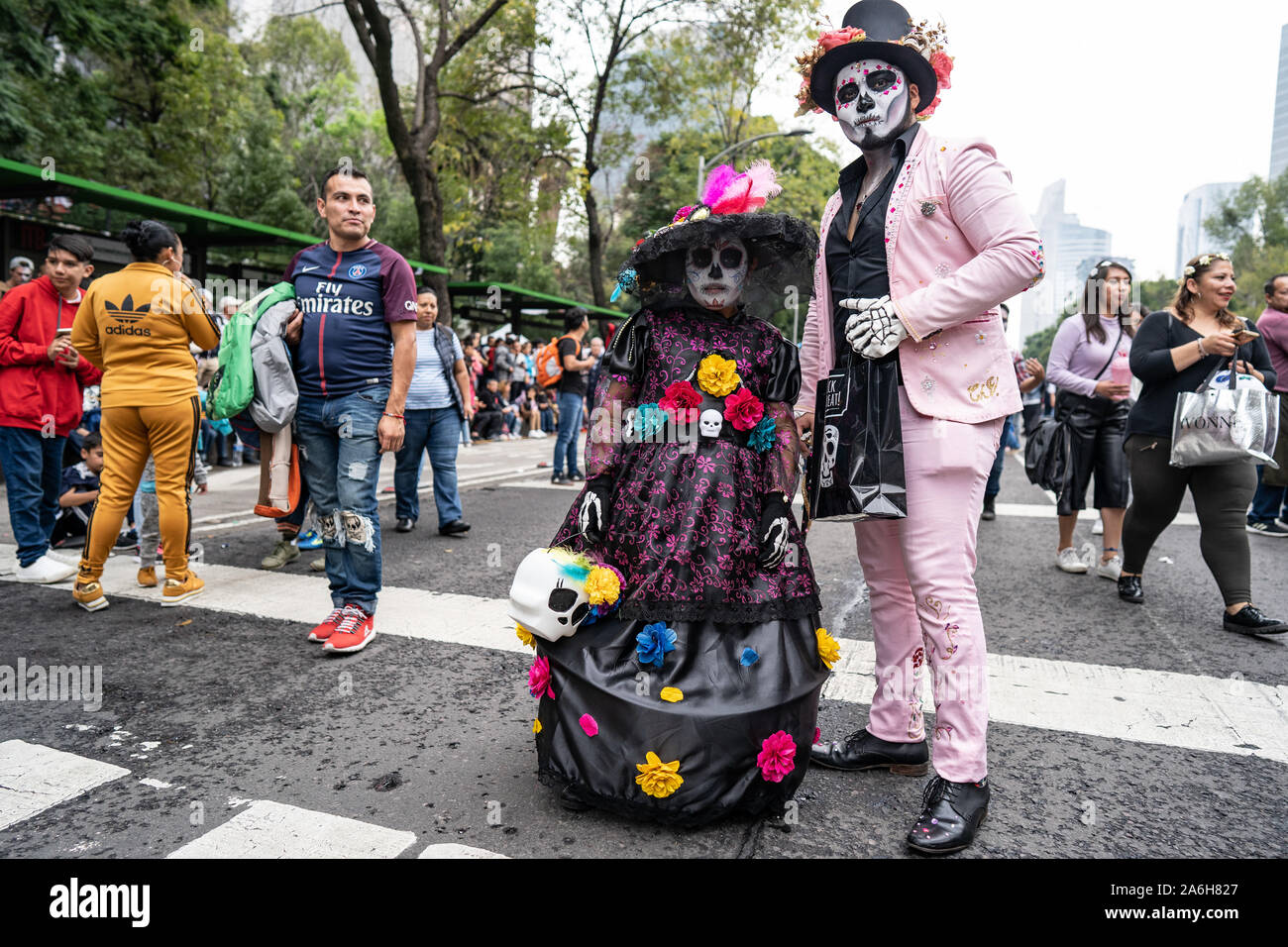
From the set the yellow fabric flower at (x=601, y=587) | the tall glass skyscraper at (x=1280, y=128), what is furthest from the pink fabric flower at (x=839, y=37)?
the tall glass skyscraper at (x=1280, y=128)

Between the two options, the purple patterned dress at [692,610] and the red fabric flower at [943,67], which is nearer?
the purple patterned dress at [692,610]

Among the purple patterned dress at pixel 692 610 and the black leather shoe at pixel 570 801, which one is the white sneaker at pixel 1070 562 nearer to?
the purple patterned dress at pixel 692 610

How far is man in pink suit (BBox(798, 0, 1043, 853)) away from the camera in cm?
236

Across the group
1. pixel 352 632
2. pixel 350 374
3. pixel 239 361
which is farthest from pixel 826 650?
pixel 239 361

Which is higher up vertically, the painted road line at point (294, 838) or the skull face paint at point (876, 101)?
the skull face paint at point (876, 101)

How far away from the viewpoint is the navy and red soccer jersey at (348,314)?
13.7 ft

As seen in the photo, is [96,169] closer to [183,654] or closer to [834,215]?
[183,654]

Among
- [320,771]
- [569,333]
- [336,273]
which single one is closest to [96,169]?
[569,333]

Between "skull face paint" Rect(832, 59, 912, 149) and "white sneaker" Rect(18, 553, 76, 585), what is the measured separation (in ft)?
17.1

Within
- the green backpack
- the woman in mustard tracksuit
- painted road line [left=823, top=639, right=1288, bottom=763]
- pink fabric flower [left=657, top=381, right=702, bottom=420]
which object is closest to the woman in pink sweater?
painted road line [left=823, top=639, right=1288, bottom=763]

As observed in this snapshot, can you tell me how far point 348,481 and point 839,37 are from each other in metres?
2.86

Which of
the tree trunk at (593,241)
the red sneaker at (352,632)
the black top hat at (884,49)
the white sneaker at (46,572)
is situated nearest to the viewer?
the black top hat at (884,49)

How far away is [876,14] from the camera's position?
259 cm

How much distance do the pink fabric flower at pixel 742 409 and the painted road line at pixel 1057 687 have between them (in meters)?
1.46
